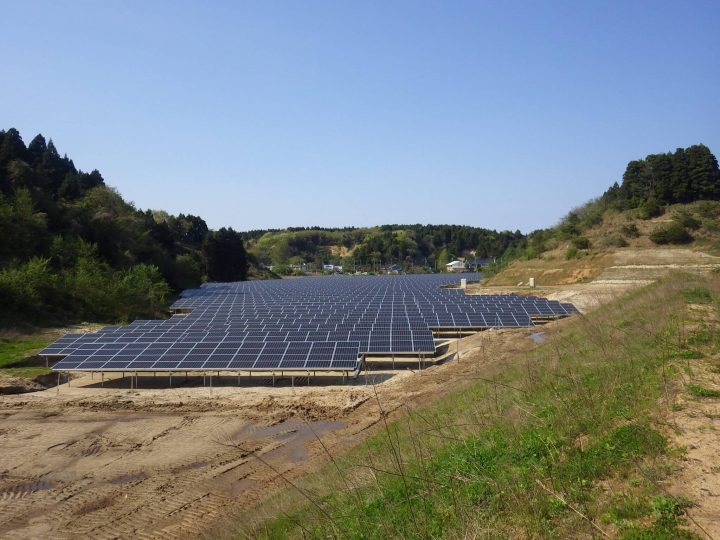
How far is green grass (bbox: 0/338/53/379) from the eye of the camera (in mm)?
22641

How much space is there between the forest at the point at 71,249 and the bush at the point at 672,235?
4816 centimetres

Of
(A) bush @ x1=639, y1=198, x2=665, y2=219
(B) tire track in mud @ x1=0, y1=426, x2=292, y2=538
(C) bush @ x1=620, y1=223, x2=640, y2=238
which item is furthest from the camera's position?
(A) bush @ x1=639, y1=198, x2=665, y2=219

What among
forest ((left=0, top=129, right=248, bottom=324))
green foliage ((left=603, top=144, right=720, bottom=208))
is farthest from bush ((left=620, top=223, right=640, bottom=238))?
forest ((left=0, top=129, right=248, bottom=324))

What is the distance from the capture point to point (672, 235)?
52219 millimetres

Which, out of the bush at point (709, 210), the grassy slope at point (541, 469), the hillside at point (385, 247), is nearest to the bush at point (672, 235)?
the bush at point (709, 210)

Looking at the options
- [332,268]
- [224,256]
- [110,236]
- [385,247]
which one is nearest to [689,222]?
[110,236]

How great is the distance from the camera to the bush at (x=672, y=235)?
52.1 metres

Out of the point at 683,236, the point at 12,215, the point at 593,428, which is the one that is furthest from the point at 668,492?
the point at 683,236

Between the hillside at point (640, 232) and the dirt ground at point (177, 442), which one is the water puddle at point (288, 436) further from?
the hillside at point (640, 232)

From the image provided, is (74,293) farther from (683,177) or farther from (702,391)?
(683,177)

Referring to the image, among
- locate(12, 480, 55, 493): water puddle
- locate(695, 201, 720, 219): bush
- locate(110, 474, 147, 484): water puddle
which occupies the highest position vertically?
locate(695, 201, 720, 219): bush

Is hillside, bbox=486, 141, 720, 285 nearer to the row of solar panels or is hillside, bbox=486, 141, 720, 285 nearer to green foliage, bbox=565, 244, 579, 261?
green foliage, bbox=565, 244, 579, 261

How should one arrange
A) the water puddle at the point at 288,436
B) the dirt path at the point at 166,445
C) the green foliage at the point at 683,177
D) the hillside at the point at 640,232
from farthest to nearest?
1. the green foliage at the point at 683,177
2. the hillside at the point at 640,232
3. the water puddle at the point at 288,436
4. the dirt path at the point at 166,445

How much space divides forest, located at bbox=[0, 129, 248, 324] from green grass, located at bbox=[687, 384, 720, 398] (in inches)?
1488
